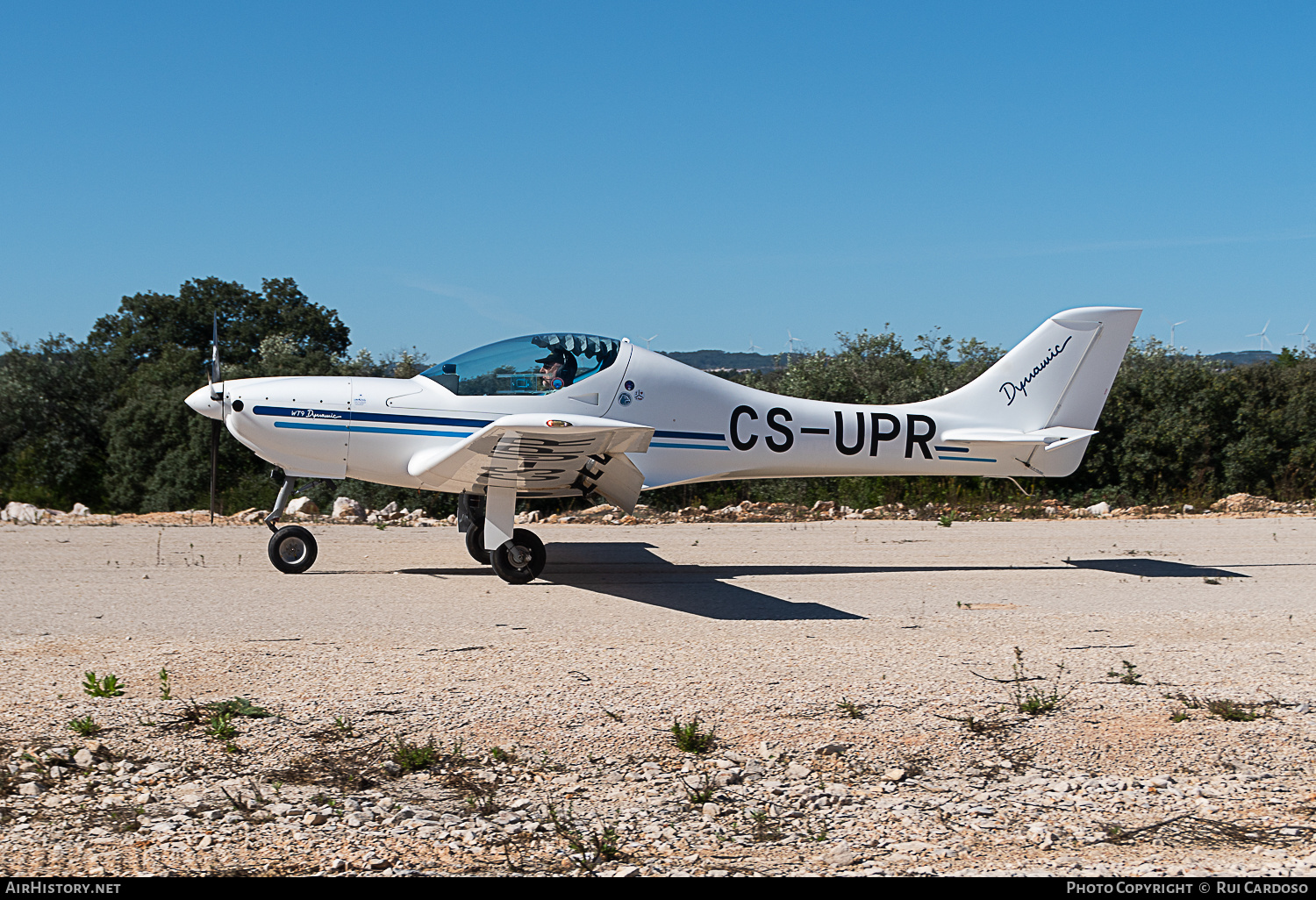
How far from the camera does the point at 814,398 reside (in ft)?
78.4

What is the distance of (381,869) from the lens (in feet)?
10.3

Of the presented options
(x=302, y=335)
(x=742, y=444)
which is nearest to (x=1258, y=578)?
(x=742, y=444)

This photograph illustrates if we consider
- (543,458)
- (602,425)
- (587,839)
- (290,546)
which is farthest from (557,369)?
(587,839)

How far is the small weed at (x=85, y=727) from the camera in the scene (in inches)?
164

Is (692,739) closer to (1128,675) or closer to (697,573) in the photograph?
(1128,675)

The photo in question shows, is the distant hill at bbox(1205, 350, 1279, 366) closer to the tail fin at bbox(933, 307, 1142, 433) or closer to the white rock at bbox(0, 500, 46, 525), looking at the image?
the tail fin at bbox(933, 307, 1142, 433)

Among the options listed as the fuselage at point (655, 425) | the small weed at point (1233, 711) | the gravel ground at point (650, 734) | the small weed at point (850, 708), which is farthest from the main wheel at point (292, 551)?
the small weed at point (1233, 711)

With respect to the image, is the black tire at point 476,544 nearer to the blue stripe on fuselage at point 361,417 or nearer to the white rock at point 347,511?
the blue stripe on fuselage at point 361,417

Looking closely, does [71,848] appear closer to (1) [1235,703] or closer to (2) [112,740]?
(2) [112,740]

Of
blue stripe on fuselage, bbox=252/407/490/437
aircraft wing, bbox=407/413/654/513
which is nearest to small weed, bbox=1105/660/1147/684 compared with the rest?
aircraft wing, bbox=407/413/654/513

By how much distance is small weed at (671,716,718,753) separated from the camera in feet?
13.9

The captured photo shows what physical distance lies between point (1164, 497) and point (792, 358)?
10799mm

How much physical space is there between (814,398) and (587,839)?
2116 centimetres

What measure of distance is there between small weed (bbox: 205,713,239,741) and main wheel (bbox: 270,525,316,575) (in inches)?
216
